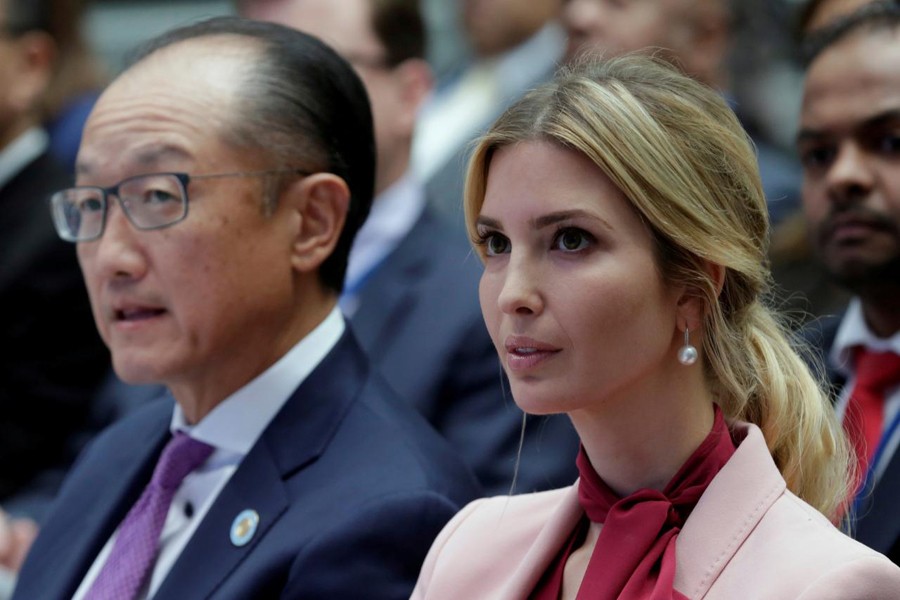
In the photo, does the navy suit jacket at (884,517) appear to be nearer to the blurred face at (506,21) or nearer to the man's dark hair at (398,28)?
the man's dark hair at (398,28)

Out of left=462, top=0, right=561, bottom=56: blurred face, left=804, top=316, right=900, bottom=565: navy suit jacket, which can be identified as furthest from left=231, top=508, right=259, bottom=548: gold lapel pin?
left=462, top=0, right=561, bottom=56: blurred face

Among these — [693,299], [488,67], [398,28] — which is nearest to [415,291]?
[398,28]

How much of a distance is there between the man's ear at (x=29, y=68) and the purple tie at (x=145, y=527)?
2.20m

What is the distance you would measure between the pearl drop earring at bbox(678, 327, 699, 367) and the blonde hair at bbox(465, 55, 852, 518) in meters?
0.05

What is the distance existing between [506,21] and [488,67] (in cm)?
21

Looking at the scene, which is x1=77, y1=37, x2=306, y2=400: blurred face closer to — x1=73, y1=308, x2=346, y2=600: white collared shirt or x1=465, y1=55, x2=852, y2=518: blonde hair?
x1=73, y1=308, x2=346, y2=600: white collared shirt

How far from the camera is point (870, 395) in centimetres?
305

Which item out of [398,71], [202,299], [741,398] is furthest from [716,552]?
[398,71]

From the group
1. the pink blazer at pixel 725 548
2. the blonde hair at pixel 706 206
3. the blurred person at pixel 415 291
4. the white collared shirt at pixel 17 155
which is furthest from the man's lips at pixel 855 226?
the white collared shirt at pixel 17 155

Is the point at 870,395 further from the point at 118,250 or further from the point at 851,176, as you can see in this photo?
the point at 118,250

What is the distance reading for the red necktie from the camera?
2.93m

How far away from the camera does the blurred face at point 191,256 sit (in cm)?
272

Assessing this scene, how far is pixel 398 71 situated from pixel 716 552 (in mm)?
2981

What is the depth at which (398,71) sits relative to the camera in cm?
461
